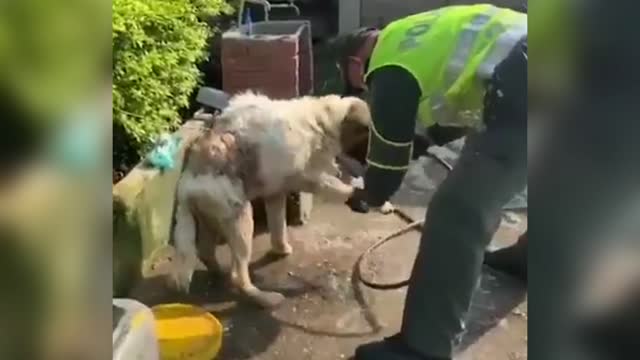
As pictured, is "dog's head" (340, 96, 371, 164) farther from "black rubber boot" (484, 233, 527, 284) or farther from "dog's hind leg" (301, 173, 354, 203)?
"black rubber boot" (484, 233, 527, 284)

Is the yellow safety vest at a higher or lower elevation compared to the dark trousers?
higher

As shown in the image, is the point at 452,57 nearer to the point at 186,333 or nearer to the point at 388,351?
the point at 388,351

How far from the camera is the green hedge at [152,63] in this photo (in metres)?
3.46

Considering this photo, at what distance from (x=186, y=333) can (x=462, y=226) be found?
0.90 meters

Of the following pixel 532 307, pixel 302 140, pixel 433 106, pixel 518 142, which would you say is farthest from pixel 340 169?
pixel 532 307

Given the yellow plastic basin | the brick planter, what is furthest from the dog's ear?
the brick planter

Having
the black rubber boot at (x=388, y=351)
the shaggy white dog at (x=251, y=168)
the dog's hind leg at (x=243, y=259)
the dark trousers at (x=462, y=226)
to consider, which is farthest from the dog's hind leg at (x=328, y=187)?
the dark trousers at (x=462, y=226)

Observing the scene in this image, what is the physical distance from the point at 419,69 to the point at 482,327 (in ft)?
3.42

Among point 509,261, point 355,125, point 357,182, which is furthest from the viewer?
point 357,182

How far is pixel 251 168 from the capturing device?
361 centimetres

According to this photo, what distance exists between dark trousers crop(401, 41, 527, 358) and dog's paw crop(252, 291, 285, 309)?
2.51 ft

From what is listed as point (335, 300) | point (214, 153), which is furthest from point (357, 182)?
point (214, 153)

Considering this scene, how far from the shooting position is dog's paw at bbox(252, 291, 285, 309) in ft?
11.9

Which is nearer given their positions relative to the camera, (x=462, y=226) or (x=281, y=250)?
(x=462, y=226)
